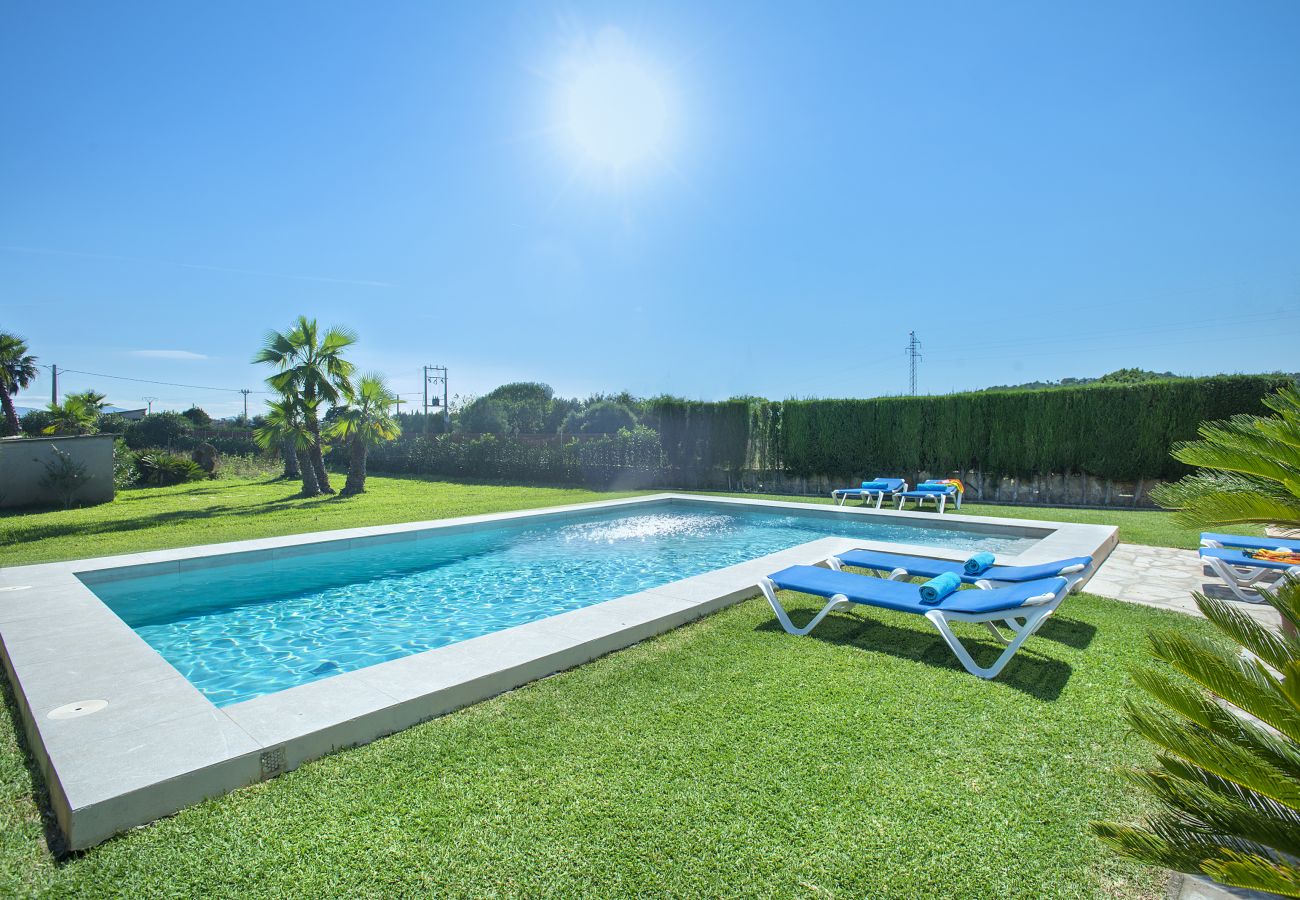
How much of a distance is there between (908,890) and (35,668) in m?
5.36

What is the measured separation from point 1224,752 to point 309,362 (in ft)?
63.9

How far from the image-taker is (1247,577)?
639 centimetres

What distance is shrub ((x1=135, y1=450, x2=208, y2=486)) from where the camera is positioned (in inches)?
821

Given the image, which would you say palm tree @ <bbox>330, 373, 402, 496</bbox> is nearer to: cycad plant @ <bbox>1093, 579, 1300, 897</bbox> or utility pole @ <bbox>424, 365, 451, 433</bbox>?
cycad plant @ <bbox>1093, 579, 1300, 897</bbox>

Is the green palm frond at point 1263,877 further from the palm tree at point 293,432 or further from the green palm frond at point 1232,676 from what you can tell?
the palm tree at point 293,432

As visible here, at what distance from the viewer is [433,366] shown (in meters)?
48.5

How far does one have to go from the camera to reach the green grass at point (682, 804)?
7.11 feet

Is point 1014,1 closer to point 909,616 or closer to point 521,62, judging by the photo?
point 521,62

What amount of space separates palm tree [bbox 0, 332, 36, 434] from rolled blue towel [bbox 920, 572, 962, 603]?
1442 inches

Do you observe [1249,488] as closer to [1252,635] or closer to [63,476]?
[1252,635]

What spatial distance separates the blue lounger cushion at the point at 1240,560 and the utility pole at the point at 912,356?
3384cm

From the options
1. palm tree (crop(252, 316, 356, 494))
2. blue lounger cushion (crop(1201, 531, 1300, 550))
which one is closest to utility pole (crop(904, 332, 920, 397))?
blue lounger cushion (crop(1201, 531, 1300, 550))

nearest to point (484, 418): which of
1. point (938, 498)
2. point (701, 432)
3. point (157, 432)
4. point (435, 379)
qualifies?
point (435, 379)

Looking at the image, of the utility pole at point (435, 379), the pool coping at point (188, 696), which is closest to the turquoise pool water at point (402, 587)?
the pool coping at point (188, 696)
